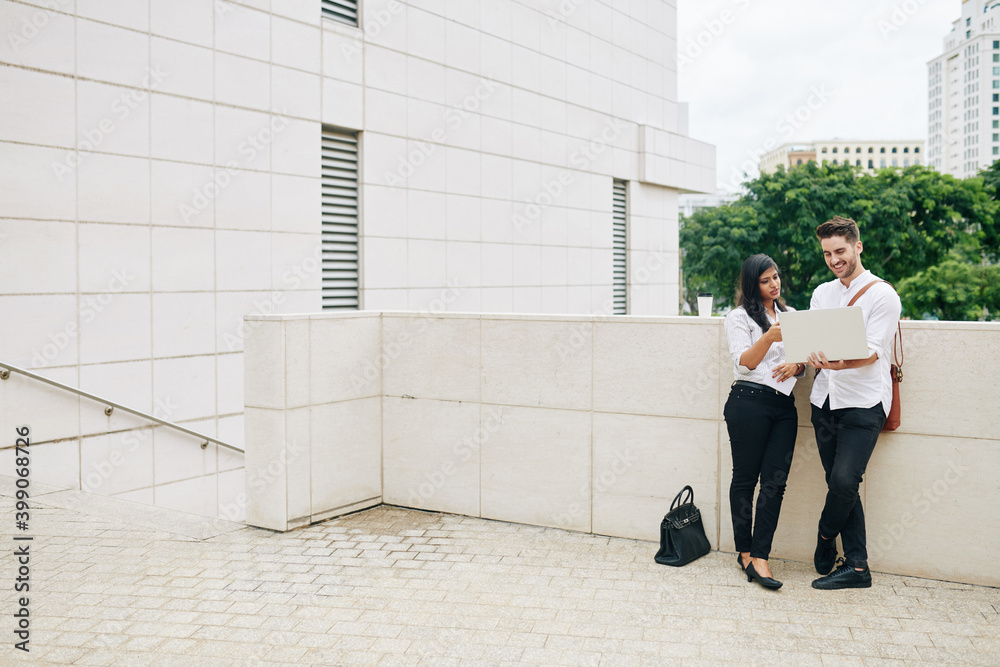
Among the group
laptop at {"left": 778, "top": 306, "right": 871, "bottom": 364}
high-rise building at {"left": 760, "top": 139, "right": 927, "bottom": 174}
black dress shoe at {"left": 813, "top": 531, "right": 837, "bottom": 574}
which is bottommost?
black dress shoe at {"left": 813, "top": 531, "right": 837, "bottom": 574}

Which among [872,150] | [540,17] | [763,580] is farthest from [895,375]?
[872,150]

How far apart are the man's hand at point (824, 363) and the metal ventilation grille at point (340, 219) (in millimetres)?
9087

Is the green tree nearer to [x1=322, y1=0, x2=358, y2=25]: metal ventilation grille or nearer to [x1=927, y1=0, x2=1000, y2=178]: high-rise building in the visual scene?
[x1=322, y1=0, x2=358, y2=25]: metal ventilation grille

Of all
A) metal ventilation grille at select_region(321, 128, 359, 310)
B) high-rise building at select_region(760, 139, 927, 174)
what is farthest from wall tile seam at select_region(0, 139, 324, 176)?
high-rise building at select_region(760, 139, 927, 174)

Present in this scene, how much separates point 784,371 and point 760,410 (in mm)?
303

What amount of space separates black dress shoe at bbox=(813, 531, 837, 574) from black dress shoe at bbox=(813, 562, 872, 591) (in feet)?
0.43

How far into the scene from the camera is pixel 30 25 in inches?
341

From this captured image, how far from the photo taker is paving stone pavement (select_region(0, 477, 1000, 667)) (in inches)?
161

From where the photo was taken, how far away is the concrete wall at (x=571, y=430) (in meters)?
5.11

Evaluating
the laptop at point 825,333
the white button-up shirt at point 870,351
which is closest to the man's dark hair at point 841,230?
the white button-up shirt at point 870,351

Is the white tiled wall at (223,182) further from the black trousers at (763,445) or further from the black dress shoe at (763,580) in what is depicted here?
the black dress shoe at (763,580)

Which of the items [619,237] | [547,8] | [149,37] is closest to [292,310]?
[149,37]

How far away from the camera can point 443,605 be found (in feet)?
15.6

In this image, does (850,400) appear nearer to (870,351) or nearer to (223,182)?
(870,351)
